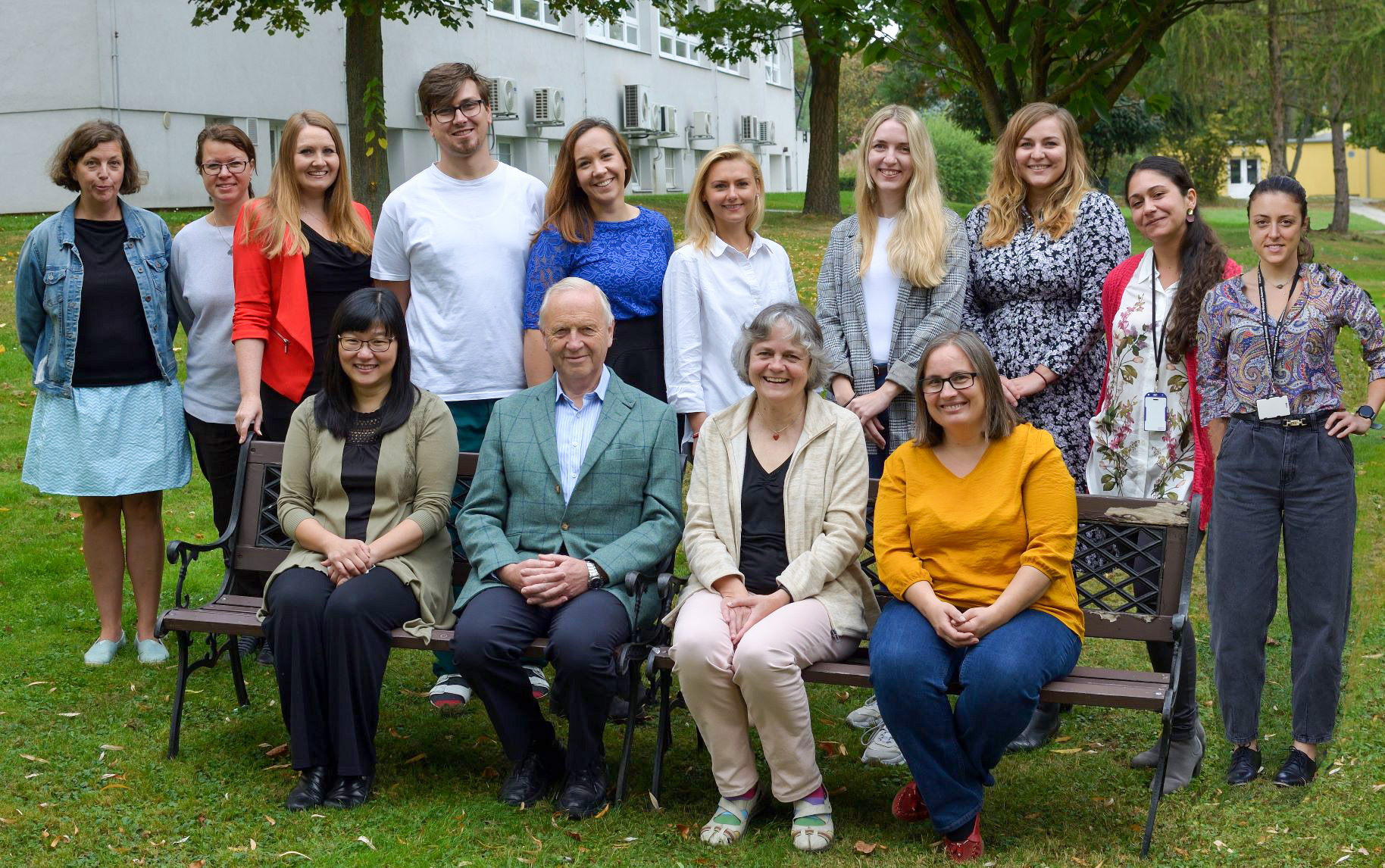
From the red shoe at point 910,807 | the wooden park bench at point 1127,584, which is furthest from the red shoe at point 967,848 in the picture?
the wooden park bench at point 1127,584

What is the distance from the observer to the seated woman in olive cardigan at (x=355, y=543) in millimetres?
4609

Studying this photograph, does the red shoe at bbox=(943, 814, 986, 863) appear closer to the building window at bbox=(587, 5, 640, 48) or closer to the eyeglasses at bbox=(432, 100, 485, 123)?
the eyeglasses at bbox=(432, 100, 485, 123)

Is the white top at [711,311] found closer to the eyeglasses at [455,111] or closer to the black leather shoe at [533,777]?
the eyeglasses at [455,111]

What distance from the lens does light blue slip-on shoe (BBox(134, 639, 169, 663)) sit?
6.07m

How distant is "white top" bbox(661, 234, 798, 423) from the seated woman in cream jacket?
1.39ft

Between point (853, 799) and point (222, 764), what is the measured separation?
227 cm

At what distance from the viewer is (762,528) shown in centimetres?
468

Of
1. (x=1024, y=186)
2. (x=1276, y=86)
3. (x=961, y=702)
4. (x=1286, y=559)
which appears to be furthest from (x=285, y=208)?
(x=1276, y=86)

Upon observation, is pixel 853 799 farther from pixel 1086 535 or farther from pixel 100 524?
pixel 100 524

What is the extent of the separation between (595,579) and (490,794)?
0.84 meters

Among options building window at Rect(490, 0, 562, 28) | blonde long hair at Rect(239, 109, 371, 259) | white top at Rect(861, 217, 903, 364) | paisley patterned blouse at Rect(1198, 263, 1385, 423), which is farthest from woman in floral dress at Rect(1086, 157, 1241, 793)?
building window at Rect(490, 0, 562, 28)

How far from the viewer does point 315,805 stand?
460 cm

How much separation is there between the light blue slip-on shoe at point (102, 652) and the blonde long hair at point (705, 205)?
3058 mm

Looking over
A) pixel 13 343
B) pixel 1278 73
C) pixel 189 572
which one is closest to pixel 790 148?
pixel 1278 73
